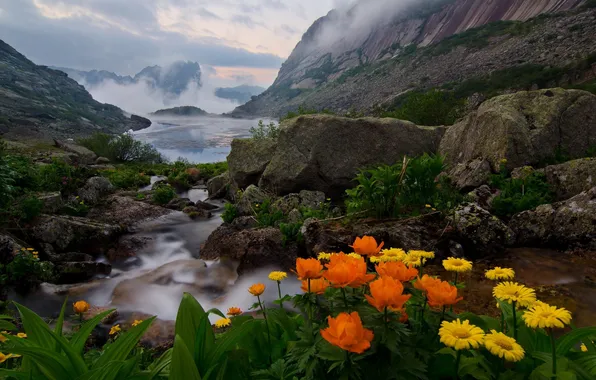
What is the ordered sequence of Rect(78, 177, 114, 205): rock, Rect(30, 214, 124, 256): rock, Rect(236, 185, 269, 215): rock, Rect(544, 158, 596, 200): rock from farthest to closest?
1. Rect(78, 177, 114, 205): rock
2. Rect(236, 185, 269, 215): rock
3. Rect(30, 214, 124, 256): rock
4. Rect(544, 158, 596, 200): rock

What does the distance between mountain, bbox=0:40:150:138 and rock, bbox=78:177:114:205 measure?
74131mm

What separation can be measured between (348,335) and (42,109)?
524ft

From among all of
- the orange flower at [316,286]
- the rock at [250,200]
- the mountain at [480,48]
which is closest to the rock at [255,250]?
the rock at [250,200]

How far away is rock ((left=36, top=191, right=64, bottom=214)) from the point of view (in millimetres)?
11202

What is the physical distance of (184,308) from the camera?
2109 millimetres

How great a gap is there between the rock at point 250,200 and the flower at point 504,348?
10.8m

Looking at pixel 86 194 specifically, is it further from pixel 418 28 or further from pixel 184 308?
pixel 418 28

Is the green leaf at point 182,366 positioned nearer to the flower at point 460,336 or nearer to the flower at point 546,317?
the flower at point 460,336

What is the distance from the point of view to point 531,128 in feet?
34.2

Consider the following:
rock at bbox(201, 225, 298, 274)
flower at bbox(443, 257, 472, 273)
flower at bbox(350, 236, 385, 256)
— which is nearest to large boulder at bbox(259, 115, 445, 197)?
rock at bbox(201, 225, 298, 274)

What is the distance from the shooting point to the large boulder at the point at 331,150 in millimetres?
12617

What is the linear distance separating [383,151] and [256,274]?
728cm

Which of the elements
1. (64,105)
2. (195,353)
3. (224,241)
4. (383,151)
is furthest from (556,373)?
(64,105)

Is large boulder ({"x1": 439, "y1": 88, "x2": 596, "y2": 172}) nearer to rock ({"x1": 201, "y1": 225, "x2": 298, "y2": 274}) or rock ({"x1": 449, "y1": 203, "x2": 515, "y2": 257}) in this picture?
rock ({"x1": 449, "y1": 203, "x2": 515, "y2": 257})
